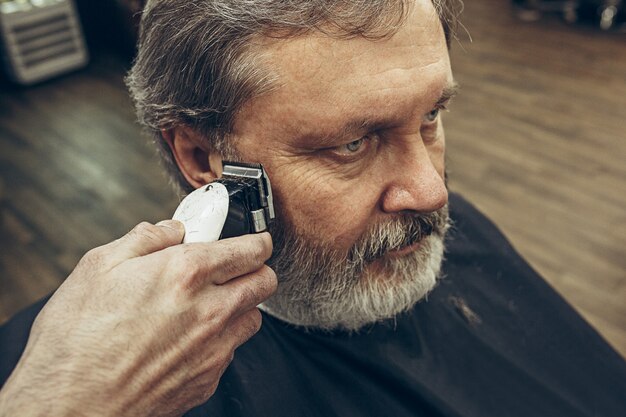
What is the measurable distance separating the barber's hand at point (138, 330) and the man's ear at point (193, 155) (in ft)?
0.93

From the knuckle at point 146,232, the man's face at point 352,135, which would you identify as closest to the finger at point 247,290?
the knuckle at point 146,232

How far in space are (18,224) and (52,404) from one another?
2902 millimetres

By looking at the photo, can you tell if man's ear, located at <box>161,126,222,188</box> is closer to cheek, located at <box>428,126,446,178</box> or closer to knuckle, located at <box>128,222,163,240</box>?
knuckle, located at <box>128,222,163,240</box>

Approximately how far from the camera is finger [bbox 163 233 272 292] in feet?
2.38

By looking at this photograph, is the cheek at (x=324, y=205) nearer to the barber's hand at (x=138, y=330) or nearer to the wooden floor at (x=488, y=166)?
the barber's hand at (x=138, y=330)

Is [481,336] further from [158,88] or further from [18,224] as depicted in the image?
[18,224]

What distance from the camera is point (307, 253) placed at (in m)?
1.06

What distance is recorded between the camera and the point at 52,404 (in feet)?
2.09

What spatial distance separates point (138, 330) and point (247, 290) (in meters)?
0.16

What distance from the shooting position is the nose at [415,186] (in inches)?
39.2

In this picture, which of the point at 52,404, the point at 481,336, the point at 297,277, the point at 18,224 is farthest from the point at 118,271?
the point at 18,224

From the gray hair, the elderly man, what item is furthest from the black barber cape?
the gray hair

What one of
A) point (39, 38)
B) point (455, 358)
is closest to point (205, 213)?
point (455, 358)

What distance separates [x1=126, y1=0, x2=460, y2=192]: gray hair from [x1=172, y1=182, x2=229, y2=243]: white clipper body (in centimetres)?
17
